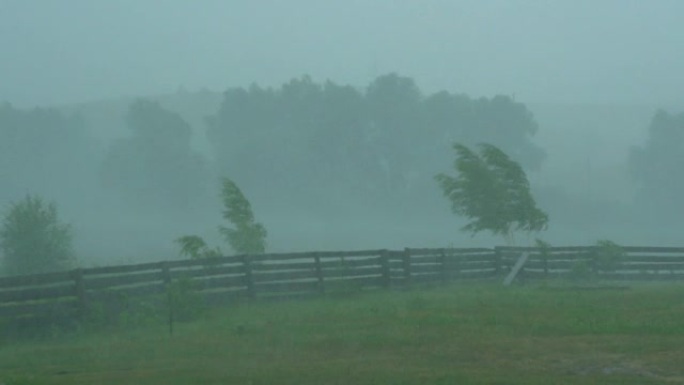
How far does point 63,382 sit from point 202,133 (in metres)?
126

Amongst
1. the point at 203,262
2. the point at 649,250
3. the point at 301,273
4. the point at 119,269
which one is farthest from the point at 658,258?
the point at 119,269

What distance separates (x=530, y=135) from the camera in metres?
114

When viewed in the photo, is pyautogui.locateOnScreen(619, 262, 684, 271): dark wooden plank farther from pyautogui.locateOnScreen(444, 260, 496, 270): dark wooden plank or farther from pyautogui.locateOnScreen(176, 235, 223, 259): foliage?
pyautogui.locateOnScreen(176, 235, 223, 259): foliage

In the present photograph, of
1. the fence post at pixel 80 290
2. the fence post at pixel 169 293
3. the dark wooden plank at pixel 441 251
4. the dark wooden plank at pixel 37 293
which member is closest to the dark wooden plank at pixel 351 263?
the dark wooden plank at pixel 441 251

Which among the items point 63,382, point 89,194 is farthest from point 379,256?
point 89,194

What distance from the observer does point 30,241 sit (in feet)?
108

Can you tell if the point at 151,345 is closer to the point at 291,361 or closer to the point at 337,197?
the point at 291,361

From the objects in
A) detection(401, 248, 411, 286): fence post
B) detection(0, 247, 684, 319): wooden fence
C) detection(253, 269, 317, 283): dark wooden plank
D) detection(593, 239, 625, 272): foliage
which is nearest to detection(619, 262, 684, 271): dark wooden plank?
detection(0, 247, 684, 319): wooden fence

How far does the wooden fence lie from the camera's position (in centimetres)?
2242

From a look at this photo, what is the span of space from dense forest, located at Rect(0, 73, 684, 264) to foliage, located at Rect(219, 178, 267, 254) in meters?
60.8

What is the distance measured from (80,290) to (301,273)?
23.9 feet

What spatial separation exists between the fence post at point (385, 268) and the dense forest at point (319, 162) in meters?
67.3

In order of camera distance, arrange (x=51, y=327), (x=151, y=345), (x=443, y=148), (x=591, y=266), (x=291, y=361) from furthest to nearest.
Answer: (x=443, y=148), (x=591, y=266), (x=51, y=327), (x=151, y=345), (x=291, y=361)

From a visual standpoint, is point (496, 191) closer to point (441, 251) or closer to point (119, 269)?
point (441, 251)
